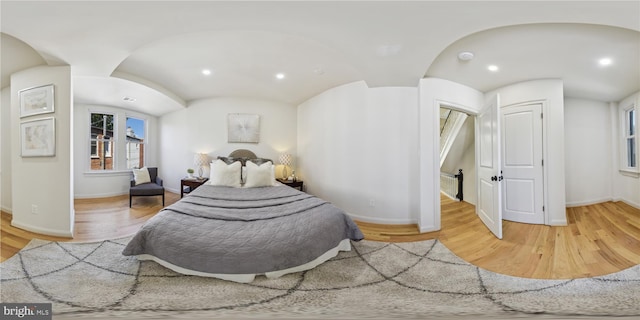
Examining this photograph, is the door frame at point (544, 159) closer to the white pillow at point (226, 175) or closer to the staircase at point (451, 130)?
the staircase at point (451, 130)

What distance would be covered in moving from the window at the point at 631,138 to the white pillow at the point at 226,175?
3580 mm

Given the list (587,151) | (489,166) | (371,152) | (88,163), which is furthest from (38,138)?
(587,151)

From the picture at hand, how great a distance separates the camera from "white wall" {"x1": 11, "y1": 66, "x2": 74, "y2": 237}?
173 centimetres

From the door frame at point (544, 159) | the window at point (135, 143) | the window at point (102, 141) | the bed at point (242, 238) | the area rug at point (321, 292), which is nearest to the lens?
the area rug at point (321, 292)

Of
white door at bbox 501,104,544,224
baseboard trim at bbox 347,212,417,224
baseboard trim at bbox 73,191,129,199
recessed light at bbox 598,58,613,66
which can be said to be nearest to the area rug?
baseboard trim at bbox 347,212,417,224

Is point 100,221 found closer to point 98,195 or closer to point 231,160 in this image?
point 231,160

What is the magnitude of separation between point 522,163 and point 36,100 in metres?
4.59

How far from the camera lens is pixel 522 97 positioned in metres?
2.38

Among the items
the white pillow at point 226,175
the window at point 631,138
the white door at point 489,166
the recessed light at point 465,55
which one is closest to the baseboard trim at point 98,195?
the white pillow at point 226,175

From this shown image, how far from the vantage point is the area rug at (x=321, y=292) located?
0.96 m

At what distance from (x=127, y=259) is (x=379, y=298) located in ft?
5.34

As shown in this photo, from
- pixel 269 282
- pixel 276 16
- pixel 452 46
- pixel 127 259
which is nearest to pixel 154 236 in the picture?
pixel 127 259

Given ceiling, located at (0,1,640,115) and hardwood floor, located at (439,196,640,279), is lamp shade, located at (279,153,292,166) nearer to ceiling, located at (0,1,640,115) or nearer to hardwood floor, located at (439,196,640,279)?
ceiling, located at (0,1,640,115)

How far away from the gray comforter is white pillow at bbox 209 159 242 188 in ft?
3.66
